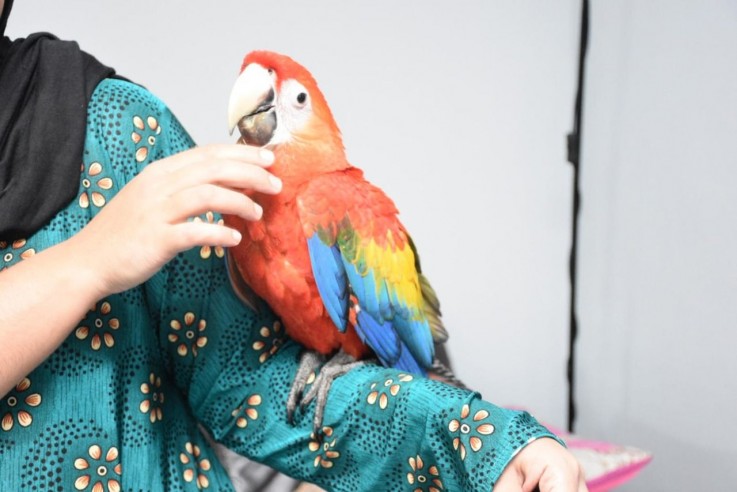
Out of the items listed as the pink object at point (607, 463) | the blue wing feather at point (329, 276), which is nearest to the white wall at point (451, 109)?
the pink object at point (607, 463)

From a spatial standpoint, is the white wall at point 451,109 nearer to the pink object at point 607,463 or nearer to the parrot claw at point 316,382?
the pink object at point 607,463

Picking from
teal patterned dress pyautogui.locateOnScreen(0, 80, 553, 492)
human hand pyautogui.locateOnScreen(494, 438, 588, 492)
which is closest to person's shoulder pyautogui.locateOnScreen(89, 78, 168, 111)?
teal patterned dress pyautogui.locateOnScreen(0, 80, 553, 492)

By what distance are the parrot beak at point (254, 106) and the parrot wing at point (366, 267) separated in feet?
0.23

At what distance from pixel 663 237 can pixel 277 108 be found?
0.98 meters

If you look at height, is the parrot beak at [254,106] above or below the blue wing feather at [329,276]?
above

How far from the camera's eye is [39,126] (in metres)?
0.62

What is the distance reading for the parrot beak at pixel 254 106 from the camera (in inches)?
25.0

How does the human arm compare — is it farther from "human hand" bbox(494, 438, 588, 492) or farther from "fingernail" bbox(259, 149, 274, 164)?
"human hand" bbox(494, 438, 588, 492)

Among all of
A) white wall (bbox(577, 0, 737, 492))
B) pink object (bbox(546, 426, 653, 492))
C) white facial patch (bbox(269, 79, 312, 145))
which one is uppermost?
white facial patch (bbox(269, 79, 312, 145))

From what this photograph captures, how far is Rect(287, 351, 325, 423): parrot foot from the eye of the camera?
65 cm

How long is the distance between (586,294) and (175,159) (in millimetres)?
1275

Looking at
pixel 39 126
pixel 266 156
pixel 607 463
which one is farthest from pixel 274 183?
pixel 607 463

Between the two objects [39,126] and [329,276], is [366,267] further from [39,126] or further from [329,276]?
[39,126]

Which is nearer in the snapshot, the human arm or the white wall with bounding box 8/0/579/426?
the human arm
